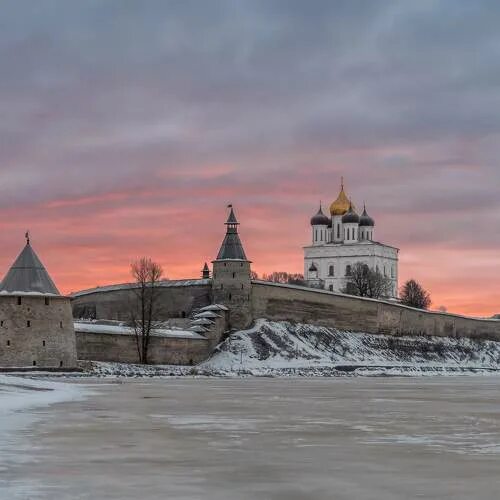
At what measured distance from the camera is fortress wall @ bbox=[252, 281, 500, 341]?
63062mm

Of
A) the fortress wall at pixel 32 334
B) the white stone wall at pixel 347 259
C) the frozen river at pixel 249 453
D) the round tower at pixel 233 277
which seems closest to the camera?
the frozen river at pixel 249 453

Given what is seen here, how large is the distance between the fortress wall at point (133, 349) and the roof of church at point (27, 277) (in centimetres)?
581

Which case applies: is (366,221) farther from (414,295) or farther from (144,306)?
(144,306)

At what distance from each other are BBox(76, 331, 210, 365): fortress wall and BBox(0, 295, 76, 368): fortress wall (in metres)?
5.11

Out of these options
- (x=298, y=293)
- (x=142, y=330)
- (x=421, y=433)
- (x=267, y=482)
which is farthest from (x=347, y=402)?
(x=298, y=293)

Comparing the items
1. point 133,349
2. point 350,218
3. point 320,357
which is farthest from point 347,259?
point 133,349

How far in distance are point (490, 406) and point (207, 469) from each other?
1239 centimetres

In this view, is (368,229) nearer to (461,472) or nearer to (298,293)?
(298,293)

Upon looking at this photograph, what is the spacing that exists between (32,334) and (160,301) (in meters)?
22.0

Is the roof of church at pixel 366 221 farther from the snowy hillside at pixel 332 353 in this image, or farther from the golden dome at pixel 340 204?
the snowy hillside at pixel 332 353

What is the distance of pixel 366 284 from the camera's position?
292 ft

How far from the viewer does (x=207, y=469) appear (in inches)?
420

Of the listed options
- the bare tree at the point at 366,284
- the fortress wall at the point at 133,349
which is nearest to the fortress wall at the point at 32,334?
the fortress wall at the point at 133,349

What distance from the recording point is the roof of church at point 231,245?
60344 millimetres
